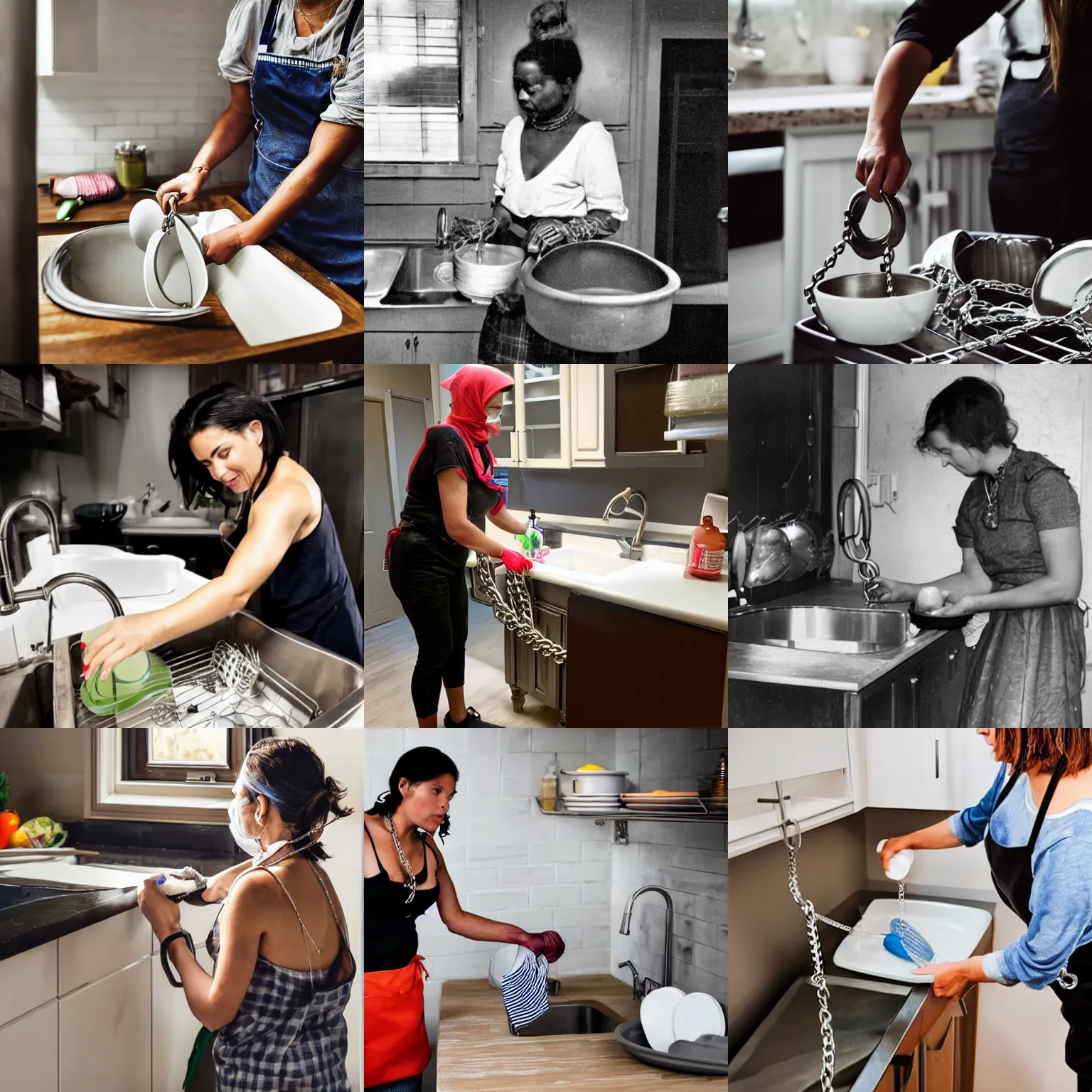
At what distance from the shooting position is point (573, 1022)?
74.3 inches

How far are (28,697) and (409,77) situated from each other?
1.47 m

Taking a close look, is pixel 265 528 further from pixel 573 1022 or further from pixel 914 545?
pixel 914 545

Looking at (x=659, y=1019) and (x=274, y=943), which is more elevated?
(x=274, y=943)

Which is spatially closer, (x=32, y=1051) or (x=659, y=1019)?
(x=32, y=1051)

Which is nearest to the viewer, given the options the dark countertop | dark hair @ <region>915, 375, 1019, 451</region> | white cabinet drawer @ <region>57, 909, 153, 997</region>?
the dark countertop

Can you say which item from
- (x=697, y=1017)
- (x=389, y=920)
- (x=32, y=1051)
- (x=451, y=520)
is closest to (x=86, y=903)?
(x=32, y=1051)

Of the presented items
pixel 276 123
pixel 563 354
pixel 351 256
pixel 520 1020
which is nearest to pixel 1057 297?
pixel 563 354

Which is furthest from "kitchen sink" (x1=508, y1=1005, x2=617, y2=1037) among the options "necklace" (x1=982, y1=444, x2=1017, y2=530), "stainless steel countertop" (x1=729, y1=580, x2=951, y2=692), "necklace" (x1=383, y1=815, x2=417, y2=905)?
"necklace" (x1=982, y1=444, x2=1017, y2=530)

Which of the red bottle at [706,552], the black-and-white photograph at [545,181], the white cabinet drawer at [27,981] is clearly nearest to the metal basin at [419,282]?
the black-and-white photograph at [545,181]

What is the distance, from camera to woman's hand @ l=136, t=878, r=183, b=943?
1852 millimetres

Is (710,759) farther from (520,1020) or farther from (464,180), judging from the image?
(464,180)

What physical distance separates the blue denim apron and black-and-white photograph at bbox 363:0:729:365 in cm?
3

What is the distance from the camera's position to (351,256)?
71.4 inches

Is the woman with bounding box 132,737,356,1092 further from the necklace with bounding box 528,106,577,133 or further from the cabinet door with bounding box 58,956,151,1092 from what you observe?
the necklace with bounding box 528,106,577,133
